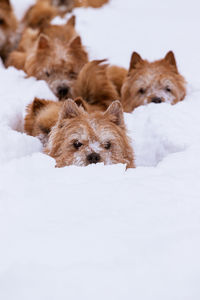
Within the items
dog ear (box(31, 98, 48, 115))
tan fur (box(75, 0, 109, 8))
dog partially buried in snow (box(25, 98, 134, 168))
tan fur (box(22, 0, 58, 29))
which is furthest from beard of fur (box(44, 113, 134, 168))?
tan fur (box(75, 0, 109, 8))

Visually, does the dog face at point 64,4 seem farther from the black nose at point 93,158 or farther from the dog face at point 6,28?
the black nose at point 93,158

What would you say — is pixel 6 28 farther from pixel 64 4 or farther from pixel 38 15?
pixel 64 4

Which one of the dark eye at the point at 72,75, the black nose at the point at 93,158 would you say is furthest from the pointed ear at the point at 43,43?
the black nose at the point at 93,158

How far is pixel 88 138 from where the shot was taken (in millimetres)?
3586

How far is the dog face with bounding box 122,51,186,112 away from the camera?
207 inches

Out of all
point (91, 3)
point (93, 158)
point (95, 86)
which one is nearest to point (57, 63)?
point (95, 86)

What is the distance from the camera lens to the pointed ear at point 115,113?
386 cm

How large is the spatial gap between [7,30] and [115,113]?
4.32m

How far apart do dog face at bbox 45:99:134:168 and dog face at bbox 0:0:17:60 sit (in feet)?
12.9

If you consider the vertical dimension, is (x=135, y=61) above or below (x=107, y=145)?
below

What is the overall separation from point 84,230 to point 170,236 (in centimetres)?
46

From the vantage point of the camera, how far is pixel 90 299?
2.09m

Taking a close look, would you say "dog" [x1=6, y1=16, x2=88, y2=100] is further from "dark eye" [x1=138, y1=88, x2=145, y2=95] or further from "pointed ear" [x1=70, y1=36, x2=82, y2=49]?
"dark eye" [x1=138, y1=88, x2=145, y2=95]

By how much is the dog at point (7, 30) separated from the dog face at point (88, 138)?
388cm
